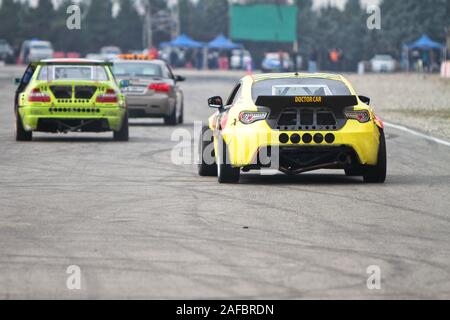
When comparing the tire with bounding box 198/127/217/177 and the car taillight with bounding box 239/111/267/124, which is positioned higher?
the car taillight with bounding box 239/111/267/124

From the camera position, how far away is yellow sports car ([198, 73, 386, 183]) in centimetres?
1476

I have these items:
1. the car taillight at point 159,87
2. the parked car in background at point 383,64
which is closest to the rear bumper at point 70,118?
the car taillight at point 159,87

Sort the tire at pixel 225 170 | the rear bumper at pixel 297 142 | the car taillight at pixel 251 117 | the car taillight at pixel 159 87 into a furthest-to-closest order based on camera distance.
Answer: the car taillight at pixel 159 87 → the tire at pixel 225 170 → the car taillight at pixel 251 117 → the rear bumper at pixel 297 142

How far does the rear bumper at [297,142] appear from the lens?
48.4ft

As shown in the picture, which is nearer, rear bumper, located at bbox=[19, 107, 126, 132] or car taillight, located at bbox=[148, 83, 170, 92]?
rear bumper, located at bbox=[19, 107, 126, 132]

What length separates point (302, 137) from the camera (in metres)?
14.8

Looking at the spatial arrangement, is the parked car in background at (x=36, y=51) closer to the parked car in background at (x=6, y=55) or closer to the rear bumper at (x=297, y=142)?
the parked car in background at (x=6, y=55)

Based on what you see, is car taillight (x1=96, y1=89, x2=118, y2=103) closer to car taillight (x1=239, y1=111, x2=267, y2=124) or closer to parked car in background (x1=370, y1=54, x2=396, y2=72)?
car taillight (x1=239, y1=111, x2=267, y2=124)

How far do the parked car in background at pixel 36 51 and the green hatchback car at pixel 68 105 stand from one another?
7913cm

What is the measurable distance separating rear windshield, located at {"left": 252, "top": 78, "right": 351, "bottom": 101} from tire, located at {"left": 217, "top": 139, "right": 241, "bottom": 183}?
0.98m

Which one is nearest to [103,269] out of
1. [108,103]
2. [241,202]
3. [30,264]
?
[30,264]

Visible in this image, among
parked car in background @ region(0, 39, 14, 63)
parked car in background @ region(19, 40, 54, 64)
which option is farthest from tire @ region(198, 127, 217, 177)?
parked car in background @ region(0, 39, 14, 63)

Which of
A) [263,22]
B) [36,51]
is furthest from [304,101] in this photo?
[263,22]
